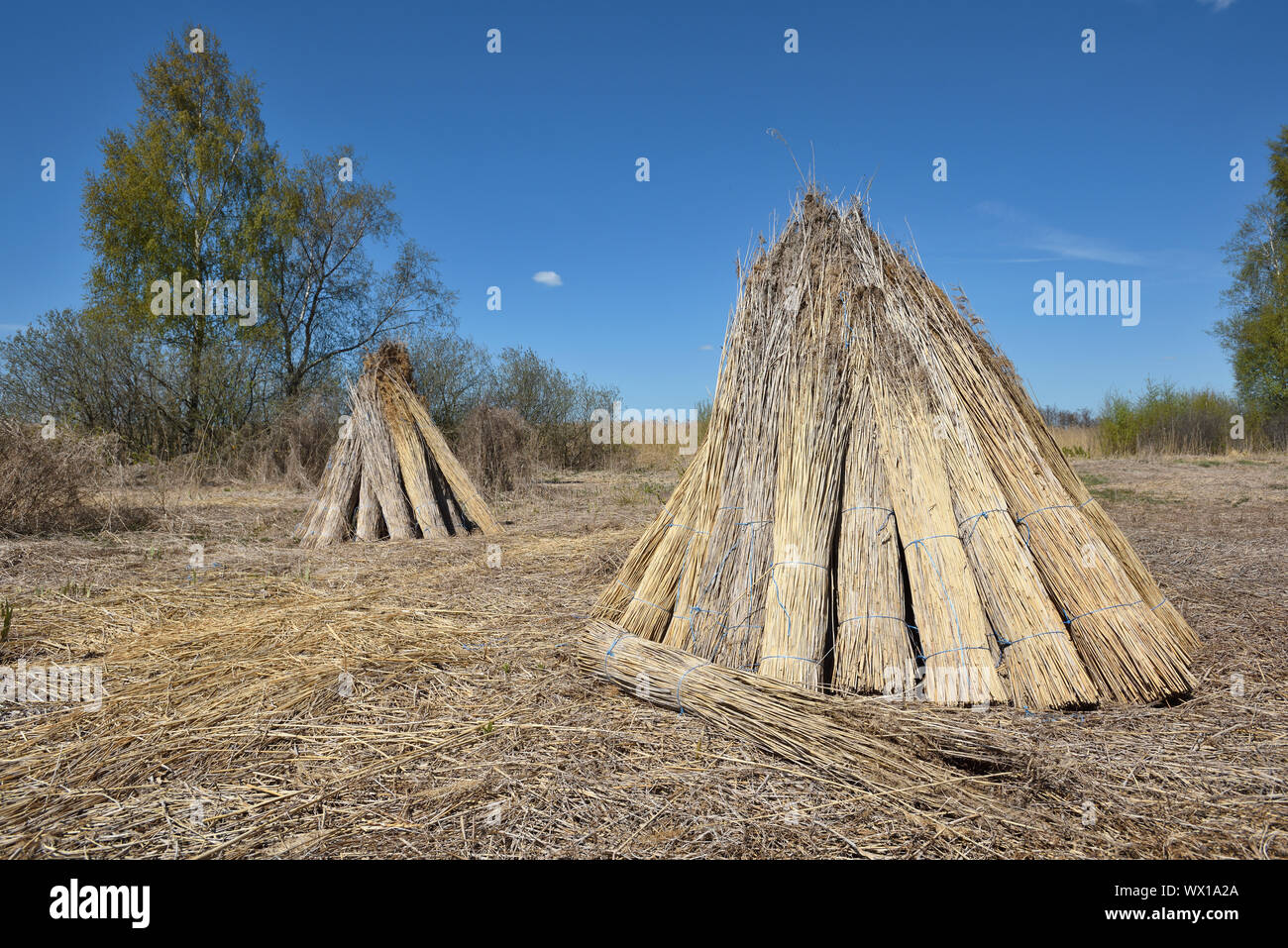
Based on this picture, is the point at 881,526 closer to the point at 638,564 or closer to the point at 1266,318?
the point at 638,564

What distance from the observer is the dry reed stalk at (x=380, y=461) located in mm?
7062

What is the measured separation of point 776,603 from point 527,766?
124 centimetres

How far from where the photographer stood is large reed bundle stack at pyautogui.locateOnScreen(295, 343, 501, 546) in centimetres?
701

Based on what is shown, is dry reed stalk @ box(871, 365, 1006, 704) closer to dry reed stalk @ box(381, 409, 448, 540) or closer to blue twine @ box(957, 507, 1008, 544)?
blue twine @ box(957, 507, 1008, 544)

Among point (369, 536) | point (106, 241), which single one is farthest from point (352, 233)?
point (369, 536)

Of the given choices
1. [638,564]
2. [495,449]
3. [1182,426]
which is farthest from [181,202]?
[1182,426]

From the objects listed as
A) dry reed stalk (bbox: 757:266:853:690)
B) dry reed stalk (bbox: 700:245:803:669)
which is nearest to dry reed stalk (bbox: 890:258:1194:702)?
dry reed stalk (bbox: 757:266:853:690)

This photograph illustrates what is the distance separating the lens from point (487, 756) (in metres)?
2.45

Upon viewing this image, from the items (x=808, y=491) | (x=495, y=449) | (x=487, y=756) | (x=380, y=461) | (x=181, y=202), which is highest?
(x=181, y=202)

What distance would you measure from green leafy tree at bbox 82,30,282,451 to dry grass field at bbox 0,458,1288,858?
1220 cm

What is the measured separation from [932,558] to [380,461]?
225 inches

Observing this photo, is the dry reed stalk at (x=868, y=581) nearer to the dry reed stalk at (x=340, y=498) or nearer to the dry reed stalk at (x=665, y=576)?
the dry reed stalk at (x=665, y=576)

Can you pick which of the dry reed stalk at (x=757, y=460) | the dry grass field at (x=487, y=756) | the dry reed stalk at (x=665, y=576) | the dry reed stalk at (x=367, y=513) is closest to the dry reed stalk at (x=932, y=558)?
the dry grass field at (x=487, y=756)

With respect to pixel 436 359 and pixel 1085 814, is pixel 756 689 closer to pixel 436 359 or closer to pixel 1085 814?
pixel 1085 814
